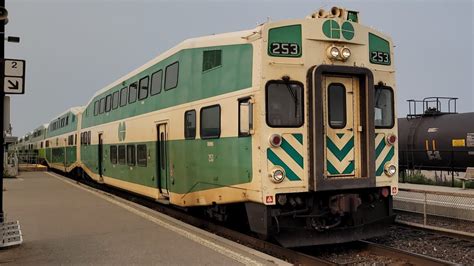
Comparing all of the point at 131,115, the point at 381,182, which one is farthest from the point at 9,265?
the point at 131,115

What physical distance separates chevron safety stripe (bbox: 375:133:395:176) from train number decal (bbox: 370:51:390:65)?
128 cm

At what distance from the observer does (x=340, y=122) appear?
784 cm

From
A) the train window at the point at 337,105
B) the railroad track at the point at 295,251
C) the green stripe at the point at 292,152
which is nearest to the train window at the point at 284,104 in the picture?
the green stripe at the point at 292,152

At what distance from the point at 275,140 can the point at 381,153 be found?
2121 millimetres

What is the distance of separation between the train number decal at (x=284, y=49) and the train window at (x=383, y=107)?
1689 millimetres

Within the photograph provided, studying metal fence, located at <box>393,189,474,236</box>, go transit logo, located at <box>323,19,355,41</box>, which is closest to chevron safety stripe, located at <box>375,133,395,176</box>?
go transit logo, located at <box>323,19,355,41</box>

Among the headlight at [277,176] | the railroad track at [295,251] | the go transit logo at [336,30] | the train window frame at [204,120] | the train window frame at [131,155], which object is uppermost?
the go transit logo at [336,30]

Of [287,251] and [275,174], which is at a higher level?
[275,174]

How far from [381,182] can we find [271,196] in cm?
217

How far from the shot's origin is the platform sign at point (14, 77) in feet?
23.5

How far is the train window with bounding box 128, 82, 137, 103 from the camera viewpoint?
13719 millimetres

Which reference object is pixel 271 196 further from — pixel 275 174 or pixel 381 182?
pixel 381 182

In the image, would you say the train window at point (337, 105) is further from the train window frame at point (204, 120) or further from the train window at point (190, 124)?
the train window at point (190, 124)

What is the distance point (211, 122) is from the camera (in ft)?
28.3
